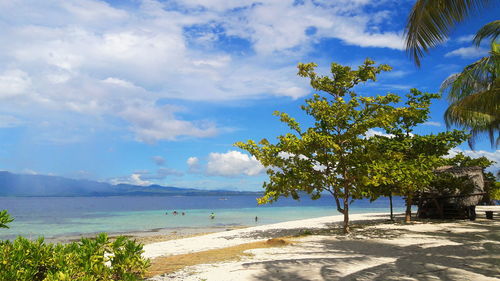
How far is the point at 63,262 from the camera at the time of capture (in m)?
5.96

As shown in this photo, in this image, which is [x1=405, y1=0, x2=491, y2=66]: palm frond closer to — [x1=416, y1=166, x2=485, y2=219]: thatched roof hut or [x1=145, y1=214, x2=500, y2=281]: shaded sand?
[x1=145, y1=214, x2=500, y2=281]: shaded sand

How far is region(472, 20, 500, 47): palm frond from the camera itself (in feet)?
34.1

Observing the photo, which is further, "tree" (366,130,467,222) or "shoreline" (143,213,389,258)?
"tree" (366,130,467,222)

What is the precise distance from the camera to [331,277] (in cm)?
746

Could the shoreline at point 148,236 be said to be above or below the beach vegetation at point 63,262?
below

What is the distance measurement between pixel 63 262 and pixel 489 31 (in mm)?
12284

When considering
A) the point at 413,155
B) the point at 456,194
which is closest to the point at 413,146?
the point at 413,155

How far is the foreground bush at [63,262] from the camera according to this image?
18.4 feet

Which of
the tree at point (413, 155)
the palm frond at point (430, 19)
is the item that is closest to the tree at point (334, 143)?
the tree at point (413, 155)

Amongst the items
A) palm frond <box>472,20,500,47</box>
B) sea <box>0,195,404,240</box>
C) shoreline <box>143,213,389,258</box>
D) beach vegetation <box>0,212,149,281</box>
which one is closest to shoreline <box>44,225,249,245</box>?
sea <box>0,195,404,240</box>

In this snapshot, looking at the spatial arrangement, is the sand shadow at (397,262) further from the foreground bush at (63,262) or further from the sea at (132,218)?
A: the sea at (132,218)

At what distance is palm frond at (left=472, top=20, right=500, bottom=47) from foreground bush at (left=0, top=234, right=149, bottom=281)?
11.2 m

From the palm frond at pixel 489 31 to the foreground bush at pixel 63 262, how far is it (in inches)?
440

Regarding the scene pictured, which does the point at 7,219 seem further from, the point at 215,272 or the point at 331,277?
the point at 331,277
